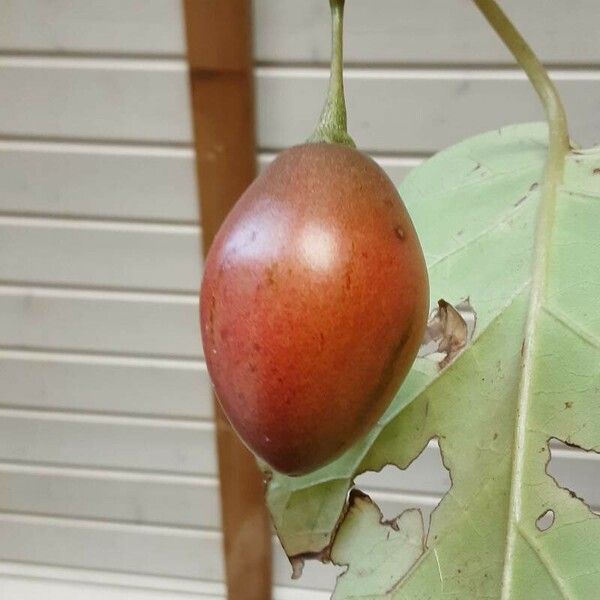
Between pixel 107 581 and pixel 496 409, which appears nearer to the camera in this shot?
pixel 496 409

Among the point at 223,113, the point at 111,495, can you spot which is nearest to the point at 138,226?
the point at 223,113

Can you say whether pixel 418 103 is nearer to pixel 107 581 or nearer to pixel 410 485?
pixel 410 485

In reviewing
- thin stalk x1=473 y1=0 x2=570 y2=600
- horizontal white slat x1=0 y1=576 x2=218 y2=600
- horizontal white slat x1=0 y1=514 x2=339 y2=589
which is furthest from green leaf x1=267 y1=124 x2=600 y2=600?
horizontal white slat x1=0 y1=576 x2=218 y2=600

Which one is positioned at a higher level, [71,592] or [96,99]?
[96,99]

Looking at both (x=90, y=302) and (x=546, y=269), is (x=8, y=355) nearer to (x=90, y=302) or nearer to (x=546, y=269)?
(x=90, y=302)

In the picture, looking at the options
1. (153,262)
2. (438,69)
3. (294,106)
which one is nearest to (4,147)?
(153,262)

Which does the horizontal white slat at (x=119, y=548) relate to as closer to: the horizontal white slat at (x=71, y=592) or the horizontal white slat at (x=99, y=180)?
the horizontal white slat at (x=71, y=592)

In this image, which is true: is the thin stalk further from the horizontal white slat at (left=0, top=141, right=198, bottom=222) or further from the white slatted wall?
the horizontal white slat at (left=0, top=141, right=198, bottom=222)
